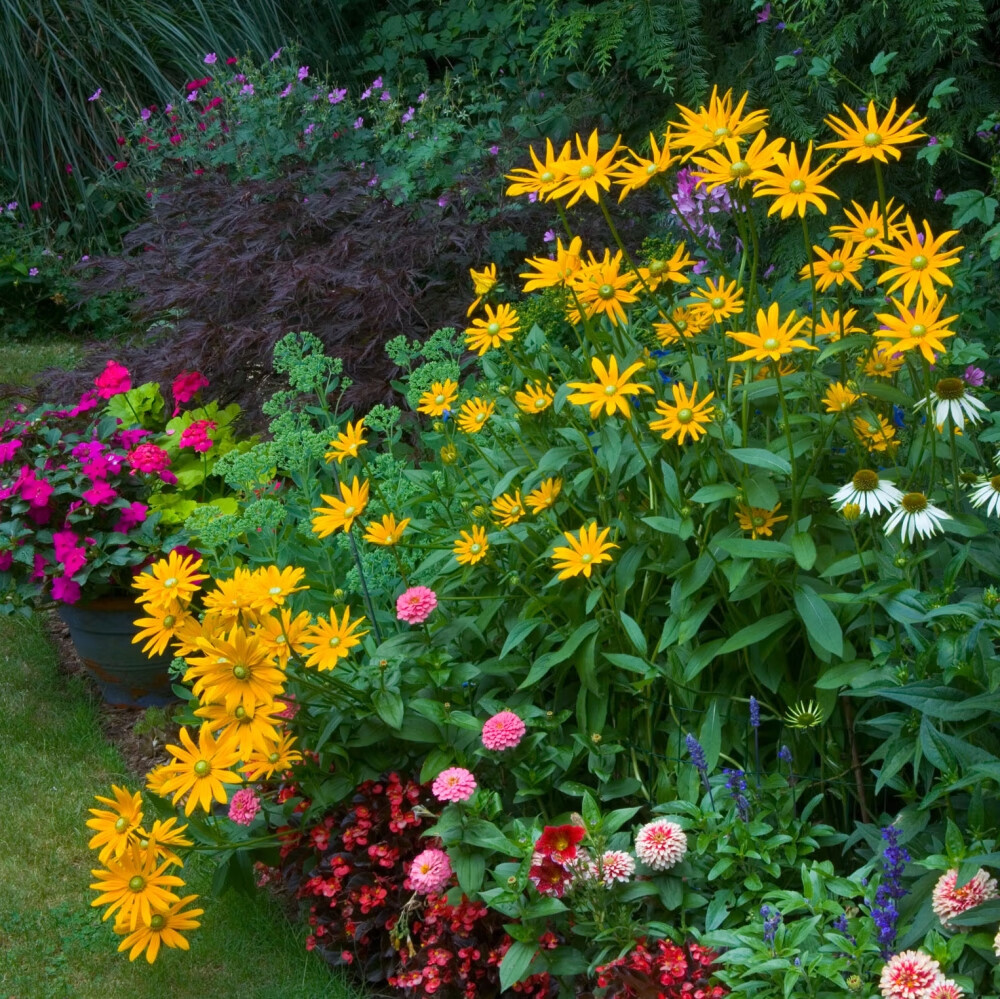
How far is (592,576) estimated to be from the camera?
2.34 m

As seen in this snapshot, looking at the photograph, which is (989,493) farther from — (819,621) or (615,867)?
(615,867)

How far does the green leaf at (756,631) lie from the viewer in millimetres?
2094

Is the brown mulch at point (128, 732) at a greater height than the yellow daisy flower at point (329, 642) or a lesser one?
lesser

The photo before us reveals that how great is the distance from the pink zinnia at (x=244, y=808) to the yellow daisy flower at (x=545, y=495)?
0.79m

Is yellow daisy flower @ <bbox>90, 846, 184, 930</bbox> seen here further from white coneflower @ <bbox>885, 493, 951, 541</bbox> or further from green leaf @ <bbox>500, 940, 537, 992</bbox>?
white coneflower @ <bbox>885, 493, 951, 541</bbox>

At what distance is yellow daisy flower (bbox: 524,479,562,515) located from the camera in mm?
2391

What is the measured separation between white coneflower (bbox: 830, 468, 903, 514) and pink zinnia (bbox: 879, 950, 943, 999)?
0.66 meters

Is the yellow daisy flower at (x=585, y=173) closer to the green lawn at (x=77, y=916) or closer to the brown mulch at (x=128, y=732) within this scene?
the green lawn at (x=77, y=916)

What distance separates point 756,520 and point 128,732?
2.03 meters

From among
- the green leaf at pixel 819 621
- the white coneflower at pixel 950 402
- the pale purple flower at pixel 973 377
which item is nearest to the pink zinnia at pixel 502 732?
the green leaf at pixel 819 621

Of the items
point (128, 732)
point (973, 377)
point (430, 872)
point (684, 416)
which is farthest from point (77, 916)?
point (973, 377)

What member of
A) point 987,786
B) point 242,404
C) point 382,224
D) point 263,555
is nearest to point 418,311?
point 382,224

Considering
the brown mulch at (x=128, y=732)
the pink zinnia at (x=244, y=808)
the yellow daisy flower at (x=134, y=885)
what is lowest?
the brown mulch at (x=128, y=732)

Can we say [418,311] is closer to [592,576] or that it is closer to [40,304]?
[592,576]
